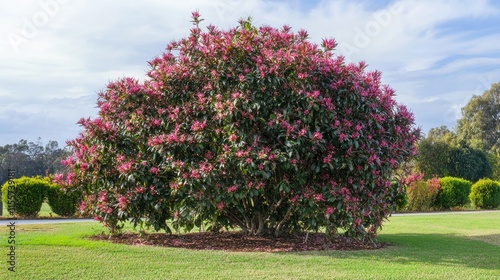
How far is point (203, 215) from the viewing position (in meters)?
10.0

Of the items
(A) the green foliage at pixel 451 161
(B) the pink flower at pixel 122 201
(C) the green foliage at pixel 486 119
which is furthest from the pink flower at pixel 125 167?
(C) the green foliage at pixel 486 119

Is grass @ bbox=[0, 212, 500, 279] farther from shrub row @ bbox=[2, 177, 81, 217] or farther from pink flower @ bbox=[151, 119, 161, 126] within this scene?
shrub row @ bbox=[2, 177, 81, 217]

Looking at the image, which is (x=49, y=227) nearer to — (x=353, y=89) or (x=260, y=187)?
(x=260, y=187)

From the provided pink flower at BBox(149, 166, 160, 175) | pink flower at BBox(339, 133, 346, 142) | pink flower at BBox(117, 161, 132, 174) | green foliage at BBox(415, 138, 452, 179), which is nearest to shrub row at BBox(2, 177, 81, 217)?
pink flower at BBox(117, 161, 132, 174)

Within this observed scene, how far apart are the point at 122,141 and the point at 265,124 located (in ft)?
9.37

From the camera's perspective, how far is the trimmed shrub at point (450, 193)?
2386 cm

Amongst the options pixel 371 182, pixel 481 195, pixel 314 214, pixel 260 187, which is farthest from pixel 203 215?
pixel 481 195

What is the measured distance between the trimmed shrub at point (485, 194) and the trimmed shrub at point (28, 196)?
18.8 meters

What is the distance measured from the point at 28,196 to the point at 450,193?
675 inches

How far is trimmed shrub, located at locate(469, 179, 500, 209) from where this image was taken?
25297mm

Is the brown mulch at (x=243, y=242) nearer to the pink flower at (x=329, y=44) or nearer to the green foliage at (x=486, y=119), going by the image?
the pink flower at (x=329, y=44)

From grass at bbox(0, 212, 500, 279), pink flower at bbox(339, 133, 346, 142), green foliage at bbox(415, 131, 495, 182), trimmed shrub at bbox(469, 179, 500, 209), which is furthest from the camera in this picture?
green foliage at bbox(415, 131, 495, 182)

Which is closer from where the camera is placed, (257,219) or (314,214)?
(314,214)

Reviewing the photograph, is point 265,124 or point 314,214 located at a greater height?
point 265,124
